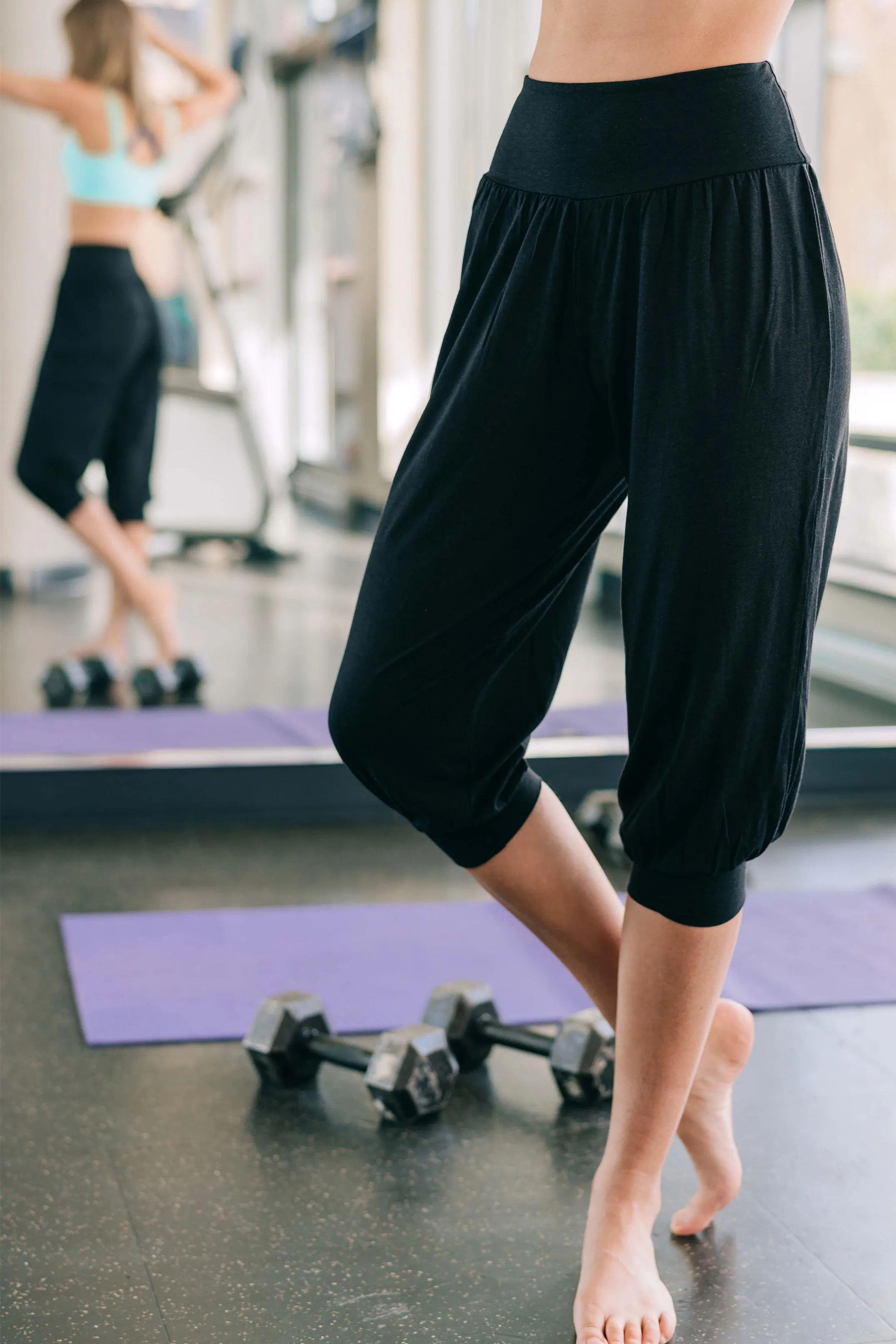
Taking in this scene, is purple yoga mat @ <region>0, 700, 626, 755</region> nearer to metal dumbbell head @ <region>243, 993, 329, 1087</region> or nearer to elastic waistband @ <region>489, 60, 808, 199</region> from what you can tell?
metal dumbbell head @ <region>243, 993, 329, 1087</region>

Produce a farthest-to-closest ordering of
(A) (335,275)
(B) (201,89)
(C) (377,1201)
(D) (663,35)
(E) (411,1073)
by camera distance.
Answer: (A) (335,275), (B) (201,89), (E) (411,1073), (C) (377,1201), (D) (663,35)

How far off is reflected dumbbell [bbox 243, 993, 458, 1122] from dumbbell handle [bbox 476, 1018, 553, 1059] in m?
0.08

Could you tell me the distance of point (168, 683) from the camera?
3.46 meters

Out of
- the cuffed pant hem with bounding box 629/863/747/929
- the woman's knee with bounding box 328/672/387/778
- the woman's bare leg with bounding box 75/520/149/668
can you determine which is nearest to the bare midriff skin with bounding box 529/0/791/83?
the woman's knee with bounding box 328/672/387/778

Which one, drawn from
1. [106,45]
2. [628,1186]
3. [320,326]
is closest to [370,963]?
[628,1186]

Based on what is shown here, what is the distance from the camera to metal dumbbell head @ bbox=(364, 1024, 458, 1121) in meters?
1.65

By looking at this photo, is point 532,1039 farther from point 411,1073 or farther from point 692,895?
point 692,895

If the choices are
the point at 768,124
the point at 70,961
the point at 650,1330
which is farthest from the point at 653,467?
the point at 70,961

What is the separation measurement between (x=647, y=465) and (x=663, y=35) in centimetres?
30

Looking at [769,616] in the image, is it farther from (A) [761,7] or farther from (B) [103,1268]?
(B) [103,1268]

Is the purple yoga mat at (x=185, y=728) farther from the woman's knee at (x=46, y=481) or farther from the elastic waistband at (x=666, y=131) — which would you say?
the elastic waistband at (x=666, y=131)

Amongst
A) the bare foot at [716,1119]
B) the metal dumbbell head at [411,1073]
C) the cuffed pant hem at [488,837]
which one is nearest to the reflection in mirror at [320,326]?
the metal dumbbell head at [411,1073]

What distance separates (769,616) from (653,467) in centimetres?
14

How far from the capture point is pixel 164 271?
4645 millimetres
